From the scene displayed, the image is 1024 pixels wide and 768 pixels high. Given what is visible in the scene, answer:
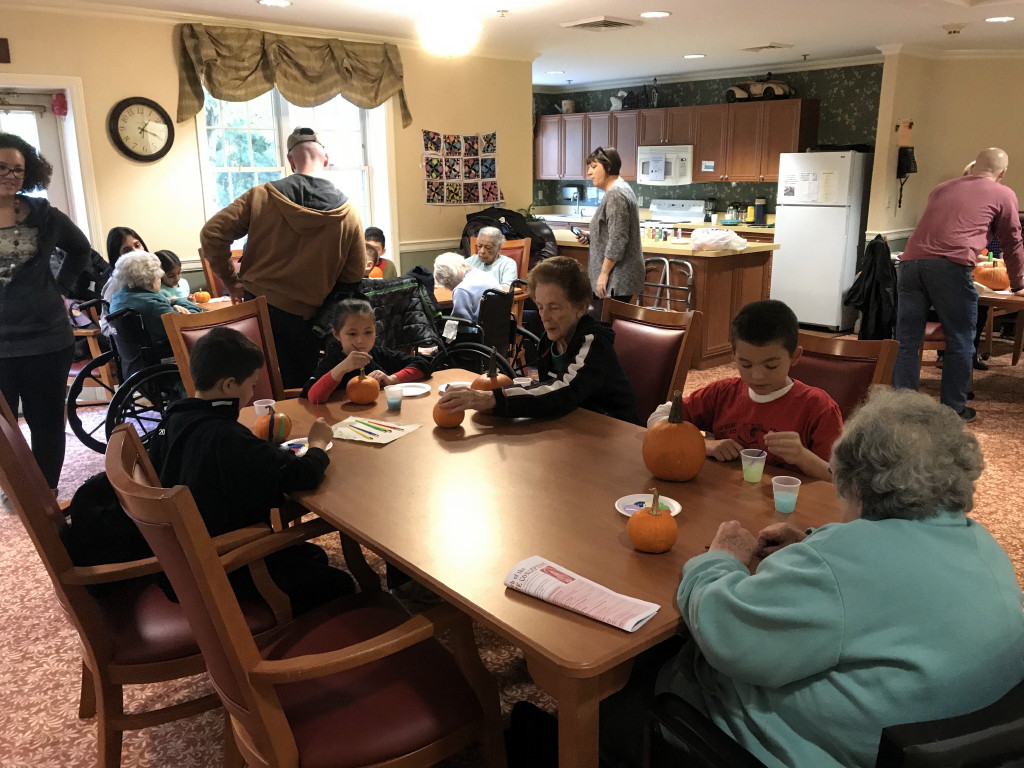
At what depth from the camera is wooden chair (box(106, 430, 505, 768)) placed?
4.02 ft

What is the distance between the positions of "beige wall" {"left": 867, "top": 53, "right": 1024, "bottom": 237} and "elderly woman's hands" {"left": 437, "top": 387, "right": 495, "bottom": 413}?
639cm

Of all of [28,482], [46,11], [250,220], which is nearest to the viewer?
[28,482]

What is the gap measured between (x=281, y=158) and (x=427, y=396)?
3987mm

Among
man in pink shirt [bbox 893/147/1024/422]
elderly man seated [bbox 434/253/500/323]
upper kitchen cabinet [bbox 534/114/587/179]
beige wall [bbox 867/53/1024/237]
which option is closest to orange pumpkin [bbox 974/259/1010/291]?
man in pink shirt [bbox 893/147/1024/422]

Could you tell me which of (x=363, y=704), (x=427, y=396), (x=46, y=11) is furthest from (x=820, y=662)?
(x=46, y=11)

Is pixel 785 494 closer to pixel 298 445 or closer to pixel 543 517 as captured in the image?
pixel 543 517

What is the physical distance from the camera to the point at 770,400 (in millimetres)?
2051

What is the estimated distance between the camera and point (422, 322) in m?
4.12

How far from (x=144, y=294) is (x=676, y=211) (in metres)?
6.76

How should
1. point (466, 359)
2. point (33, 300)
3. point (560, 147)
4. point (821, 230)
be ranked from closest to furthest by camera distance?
point (33, 300) < point (466, 359) < point (821, 230) < point (560, 147)

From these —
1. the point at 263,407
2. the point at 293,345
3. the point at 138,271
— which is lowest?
the point at 293,345

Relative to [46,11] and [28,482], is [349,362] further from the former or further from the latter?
[46,11]

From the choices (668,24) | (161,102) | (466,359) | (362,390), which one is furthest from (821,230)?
(362,390)

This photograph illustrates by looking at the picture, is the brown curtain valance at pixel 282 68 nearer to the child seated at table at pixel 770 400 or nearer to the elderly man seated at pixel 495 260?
the elderly man seated at pixel 495 260
